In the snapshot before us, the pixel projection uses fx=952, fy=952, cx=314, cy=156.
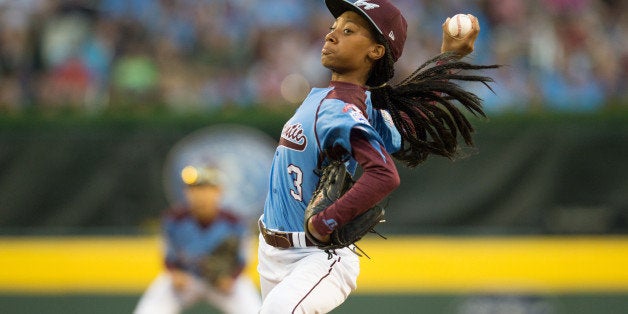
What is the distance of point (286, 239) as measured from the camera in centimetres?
448

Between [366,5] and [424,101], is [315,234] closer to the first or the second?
[424,101]

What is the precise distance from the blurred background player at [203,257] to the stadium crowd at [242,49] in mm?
2758

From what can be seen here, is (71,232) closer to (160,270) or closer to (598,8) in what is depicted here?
(160,270)

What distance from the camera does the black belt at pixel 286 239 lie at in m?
4.45

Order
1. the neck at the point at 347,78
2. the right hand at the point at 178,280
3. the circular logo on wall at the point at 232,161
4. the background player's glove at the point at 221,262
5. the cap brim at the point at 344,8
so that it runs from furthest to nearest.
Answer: the circular logo on wall at the point at 232,161 < the background player's glove at the point at 221,262 < the right hand at the point at 178,280 < the neck at the point at 347,78 < the cap brim at the point at 344,8

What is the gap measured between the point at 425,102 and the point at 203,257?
138 inches

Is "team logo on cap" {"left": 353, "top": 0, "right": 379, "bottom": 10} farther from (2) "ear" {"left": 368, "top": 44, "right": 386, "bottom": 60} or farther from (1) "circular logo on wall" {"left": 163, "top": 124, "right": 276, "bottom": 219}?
(1) "circular logo on wall" {"left": 163, "top": 124, "right": 276, "bottom": 219}

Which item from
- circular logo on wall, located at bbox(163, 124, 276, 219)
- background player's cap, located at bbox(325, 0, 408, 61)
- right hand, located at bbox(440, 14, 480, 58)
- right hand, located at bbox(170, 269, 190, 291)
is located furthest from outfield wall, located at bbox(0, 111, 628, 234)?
background player's cap, located at bbox(325, 0, 408, 61)

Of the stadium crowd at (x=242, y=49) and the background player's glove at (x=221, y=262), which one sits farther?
the stadium crowd at (x=242, y=49)

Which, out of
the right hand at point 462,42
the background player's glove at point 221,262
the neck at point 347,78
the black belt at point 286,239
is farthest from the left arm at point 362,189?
the background player's glove at point 221,262

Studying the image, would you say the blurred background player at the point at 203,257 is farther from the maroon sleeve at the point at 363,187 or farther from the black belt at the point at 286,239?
the maroon sleeve at the point at 363,187

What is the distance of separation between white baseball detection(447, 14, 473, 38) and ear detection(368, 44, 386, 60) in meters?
0.54

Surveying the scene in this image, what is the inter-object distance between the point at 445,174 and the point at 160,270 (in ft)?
9.11

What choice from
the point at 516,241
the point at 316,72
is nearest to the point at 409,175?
the point at 516,241
